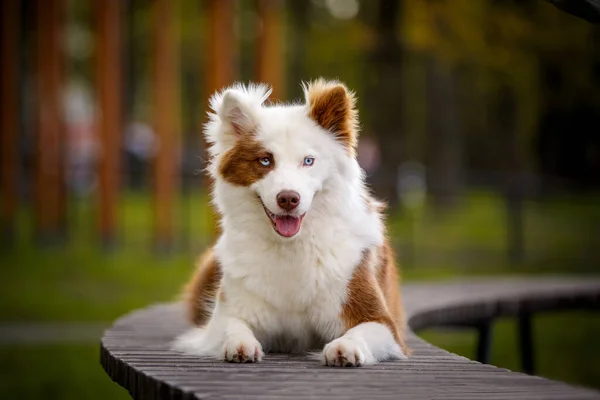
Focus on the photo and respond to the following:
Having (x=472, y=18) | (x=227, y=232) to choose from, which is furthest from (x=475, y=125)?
(x=227, y=232)

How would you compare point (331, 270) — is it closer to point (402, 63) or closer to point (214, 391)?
point (214, 391)

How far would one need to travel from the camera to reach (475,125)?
35875 millimetres

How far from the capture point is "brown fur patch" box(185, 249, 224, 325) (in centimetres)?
523

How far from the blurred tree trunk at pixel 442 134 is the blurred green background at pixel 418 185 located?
7 cm

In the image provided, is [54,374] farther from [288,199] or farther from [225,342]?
[288,199]

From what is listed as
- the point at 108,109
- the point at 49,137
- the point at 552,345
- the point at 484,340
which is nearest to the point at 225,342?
the point at 484,340

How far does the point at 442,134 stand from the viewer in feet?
88.3

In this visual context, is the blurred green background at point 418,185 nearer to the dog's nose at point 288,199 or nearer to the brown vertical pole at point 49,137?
the brown vertical pole at point 49,137

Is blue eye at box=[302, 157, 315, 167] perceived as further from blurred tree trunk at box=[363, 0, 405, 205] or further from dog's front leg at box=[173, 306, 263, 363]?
blurred tree trunk at box=[363, 0, 405, 205]

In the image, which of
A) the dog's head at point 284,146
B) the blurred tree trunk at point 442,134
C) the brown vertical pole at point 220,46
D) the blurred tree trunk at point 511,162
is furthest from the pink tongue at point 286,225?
the blurred tree trunk at point 442,134

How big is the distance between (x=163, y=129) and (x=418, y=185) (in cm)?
1675

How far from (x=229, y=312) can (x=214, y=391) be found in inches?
41.9

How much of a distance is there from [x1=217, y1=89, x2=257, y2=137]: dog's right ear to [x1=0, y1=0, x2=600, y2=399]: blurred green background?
1.41 metres

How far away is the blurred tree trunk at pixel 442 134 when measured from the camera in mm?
25500
